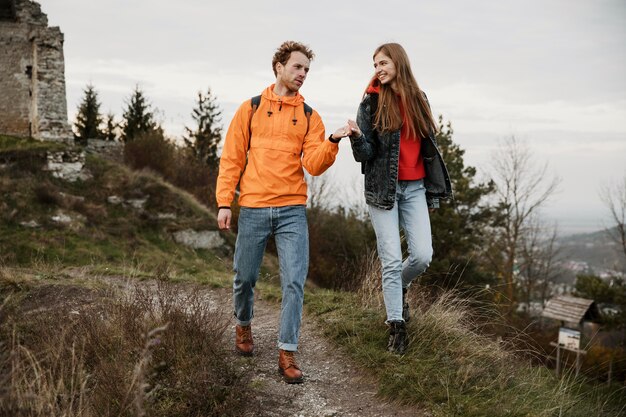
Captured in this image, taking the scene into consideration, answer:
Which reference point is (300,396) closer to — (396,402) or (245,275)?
(396,402)

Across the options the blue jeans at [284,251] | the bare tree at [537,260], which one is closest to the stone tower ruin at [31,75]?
the blue jeans at [284,251]

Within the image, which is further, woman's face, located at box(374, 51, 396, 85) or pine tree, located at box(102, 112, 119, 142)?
pine tree, located at box(102, 112, 119, 142)

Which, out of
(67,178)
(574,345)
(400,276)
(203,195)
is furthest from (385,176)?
(203,195)

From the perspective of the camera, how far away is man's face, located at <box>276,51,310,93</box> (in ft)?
12.2

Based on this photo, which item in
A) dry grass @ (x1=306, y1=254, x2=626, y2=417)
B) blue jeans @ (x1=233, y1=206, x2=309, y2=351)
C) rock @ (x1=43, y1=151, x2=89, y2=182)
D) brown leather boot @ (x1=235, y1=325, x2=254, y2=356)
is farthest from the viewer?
rock @ (x1=43, y1=151, x2=89, y2=182)

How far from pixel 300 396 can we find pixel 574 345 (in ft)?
49.7

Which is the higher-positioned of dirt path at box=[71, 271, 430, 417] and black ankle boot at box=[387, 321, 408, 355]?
black ankle boot at box=[387, 321, 408, 355]

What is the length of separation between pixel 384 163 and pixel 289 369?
1.70 m

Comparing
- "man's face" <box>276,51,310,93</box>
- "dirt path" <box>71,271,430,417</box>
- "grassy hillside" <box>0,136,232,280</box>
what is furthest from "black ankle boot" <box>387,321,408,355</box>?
"grassy hillside" <box>0,136,232,280</box>

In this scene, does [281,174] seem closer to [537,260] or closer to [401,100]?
[401,100]

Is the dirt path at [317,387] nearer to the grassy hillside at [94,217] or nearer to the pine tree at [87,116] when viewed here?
the grassy hillside at [94,217]

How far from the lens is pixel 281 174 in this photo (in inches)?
145

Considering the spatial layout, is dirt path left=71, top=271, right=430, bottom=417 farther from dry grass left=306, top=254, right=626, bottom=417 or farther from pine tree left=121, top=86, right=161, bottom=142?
pine tree left=121, top=86, right=161, bottom=142

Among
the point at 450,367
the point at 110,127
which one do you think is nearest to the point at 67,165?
the point at 450,367
